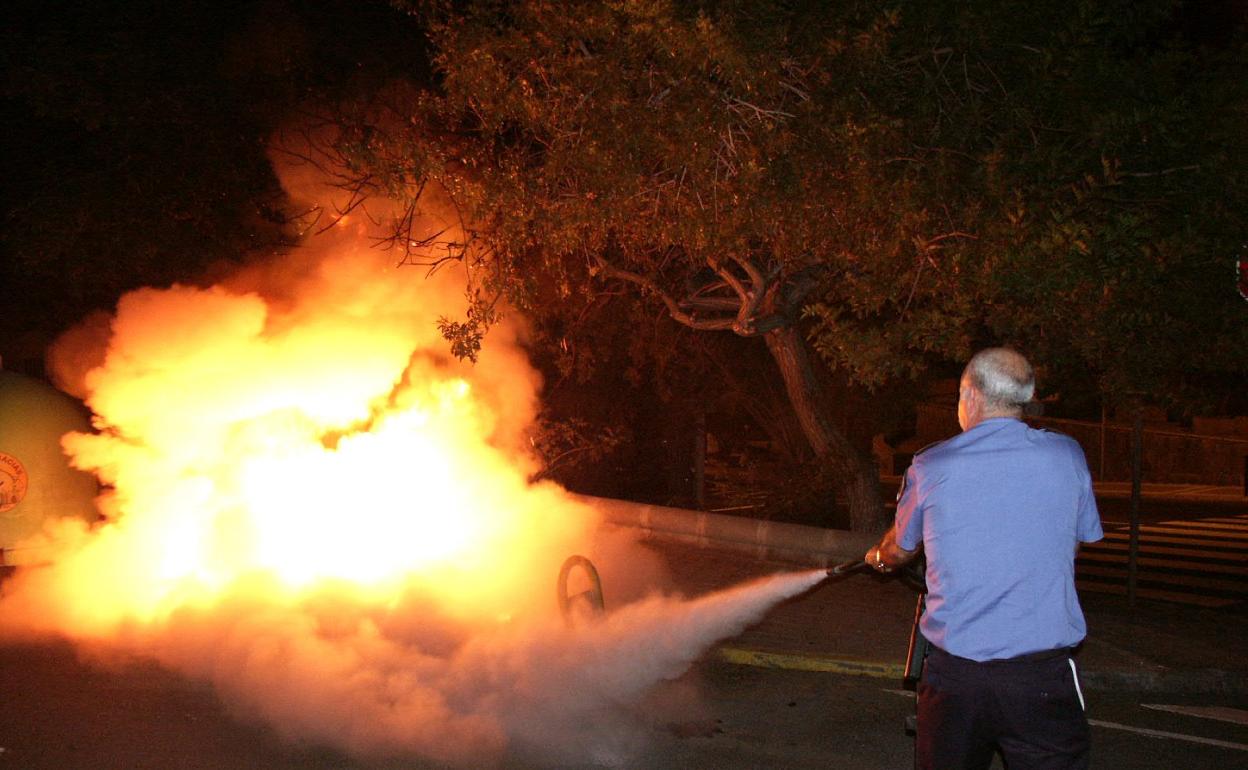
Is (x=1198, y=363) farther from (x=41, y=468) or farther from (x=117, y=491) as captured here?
(x=41, y=468)

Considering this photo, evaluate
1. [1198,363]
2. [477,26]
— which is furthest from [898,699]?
[477,26]

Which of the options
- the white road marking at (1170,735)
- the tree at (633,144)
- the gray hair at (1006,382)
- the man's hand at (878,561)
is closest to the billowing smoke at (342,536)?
the tree at (633,144)

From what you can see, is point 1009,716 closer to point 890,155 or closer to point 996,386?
point 996,386

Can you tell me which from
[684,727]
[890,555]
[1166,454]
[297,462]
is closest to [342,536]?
[297,462]

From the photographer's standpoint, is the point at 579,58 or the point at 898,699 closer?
the point at 898,699

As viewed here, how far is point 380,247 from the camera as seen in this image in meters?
10.8

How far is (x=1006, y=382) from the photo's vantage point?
3.23 meters

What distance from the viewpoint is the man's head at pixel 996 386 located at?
3234 millimetres

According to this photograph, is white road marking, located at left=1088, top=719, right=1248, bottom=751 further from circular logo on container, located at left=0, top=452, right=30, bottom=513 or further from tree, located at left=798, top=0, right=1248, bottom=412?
circular logo on container, located at left=0, top=452, right=30, bottom=513

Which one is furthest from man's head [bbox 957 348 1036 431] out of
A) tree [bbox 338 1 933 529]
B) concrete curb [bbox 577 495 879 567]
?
concrete curb [bbox 577 495 879 567]

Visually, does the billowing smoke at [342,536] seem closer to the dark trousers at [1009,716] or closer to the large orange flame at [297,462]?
the large orange flame at [297,462]

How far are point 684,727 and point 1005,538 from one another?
10.6 feet

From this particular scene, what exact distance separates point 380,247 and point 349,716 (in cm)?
595

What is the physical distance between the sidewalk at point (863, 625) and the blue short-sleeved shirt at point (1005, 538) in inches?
88.3
